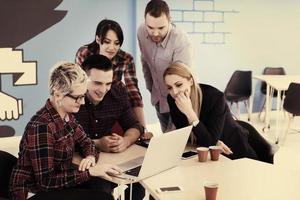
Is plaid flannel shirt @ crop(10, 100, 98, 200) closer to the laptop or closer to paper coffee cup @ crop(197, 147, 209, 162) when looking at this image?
the laptop

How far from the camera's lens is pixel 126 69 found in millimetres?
3430

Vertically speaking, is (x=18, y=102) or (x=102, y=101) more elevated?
(x=102, y=101)

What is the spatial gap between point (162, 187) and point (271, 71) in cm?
502

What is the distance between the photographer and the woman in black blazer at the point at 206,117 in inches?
104

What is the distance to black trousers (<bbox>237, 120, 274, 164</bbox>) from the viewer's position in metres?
2.84

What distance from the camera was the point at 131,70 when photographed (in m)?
3.45

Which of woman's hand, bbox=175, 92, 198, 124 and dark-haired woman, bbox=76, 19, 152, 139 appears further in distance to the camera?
dark-haired woman, bbox=76, 19, 152, 139

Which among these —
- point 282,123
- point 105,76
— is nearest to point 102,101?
point 105,76

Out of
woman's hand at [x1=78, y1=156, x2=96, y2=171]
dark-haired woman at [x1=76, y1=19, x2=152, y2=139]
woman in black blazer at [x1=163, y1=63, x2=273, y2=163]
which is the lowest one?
woman's hand at [x1=78, y1=156, x2=96, y2=171]

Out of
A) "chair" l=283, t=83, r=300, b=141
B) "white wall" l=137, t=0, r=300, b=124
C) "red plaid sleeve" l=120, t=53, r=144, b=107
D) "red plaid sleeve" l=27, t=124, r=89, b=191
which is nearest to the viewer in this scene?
"red plaid sleeve" l=27, t=124, r=89, b=191

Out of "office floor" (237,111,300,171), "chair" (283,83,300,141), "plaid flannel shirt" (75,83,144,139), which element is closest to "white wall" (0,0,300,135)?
"office floor" (237,111,300,171)

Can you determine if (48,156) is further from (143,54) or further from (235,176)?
(143,54)

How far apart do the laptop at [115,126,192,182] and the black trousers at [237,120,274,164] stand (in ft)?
2.50

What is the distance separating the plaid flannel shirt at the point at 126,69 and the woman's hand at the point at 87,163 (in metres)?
1.08
